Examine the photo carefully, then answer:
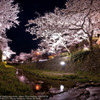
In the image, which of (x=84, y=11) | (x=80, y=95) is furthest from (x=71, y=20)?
(x=80, y=95)

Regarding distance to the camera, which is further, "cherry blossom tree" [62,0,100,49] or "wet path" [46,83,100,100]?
"cherry blossom tree" [62,0,100,49]

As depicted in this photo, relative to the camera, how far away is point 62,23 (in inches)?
516

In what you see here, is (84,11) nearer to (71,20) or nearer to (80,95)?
(71,20)

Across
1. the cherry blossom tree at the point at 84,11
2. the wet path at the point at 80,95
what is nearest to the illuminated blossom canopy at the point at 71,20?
the cherry blossom tree at the point at 84,11

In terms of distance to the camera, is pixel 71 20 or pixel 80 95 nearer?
pixel 80 95

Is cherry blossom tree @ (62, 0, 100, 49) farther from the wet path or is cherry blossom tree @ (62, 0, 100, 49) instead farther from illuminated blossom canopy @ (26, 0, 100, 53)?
the wet path

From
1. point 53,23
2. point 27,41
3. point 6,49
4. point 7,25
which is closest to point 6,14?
point 7,25

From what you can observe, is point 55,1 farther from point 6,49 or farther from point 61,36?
point 6,49

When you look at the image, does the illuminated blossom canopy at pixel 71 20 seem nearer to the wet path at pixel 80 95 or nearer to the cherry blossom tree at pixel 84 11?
the cherry blossom tree at pixel 84 11

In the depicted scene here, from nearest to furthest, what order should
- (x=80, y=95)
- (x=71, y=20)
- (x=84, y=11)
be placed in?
(x=80, y=95)
(x=84, y=11)
(x=71, y=20)

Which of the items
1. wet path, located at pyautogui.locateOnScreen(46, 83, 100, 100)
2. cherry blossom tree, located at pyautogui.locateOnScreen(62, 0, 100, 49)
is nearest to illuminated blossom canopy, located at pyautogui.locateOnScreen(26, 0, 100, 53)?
cherry blossom tree, located at pyautogui.locateOnScreen(62, 0, 100, 49)

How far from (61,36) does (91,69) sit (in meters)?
9.50

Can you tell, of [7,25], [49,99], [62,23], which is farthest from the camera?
[62,23]

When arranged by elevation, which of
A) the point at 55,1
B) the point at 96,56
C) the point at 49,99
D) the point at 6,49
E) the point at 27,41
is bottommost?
the point at 49,99
